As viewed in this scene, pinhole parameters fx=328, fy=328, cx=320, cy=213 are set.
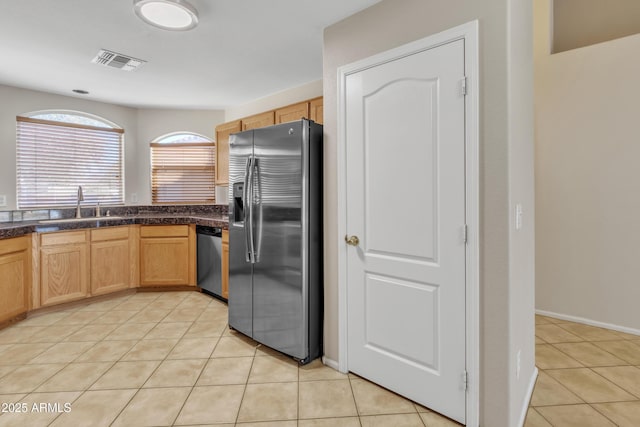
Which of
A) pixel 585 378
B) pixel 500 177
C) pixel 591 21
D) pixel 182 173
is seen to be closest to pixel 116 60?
pixel 182 173

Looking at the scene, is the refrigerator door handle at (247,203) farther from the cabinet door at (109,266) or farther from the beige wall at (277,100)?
the cabinet door at (109,266)

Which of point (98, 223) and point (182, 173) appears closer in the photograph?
point (98, 223)

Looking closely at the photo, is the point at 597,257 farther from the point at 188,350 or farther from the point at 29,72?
the point at 29,72

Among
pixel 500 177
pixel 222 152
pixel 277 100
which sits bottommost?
pixel 500 177

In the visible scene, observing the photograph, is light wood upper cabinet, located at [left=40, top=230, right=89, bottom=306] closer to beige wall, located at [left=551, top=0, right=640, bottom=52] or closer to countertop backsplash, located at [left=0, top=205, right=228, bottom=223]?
countertop backsplash, located at [left=0, top=205, right=228, bottom=223]

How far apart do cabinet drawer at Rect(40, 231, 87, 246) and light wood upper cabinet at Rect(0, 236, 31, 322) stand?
0.41 ft

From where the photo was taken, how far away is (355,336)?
218 centimetres

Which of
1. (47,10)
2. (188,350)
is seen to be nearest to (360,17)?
(47,10)

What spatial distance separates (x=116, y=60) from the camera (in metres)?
2.95

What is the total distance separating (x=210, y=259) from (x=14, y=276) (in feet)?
5.78

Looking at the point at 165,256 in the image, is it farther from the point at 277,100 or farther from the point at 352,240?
the point at 352,240

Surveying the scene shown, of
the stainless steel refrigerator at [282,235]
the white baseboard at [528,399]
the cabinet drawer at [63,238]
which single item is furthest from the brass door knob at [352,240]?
the cabinet drawer at [63,238]

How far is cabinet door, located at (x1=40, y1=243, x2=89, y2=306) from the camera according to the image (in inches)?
132

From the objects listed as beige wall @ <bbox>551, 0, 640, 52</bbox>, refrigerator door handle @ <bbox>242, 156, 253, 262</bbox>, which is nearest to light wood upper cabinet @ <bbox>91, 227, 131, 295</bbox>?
refrigerator door handle @ <bbox>242, 156, 253, 262</bbox>
